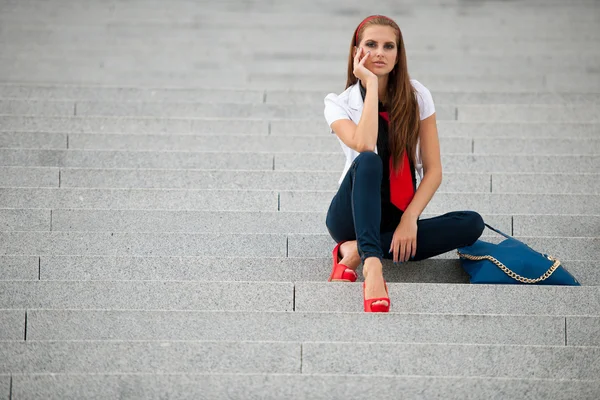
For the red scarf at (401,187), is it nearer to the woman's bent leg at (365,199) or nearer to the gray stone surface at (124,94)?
the woman's bent leg at (365,199)

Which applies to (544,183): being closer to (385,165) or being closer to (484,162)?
(484,162)

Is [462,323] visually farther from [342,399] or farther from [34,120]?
[34,120]

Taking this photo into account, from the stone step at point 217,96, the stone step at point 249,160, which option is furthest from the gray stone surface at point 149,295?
the stone step at point 217,96

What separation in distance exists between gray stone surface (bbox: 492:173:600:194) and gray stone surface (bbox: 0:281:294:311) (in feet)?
5.97

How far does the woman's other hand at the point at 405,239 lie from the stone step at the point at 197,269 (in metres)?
0.22

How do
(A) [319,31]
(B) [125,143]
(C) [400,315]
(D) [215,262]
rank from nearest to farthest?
(C) [400,315] < (D) [215,262] < (B) [125,143] < (A) [319,31]

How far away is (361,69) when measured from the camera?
398 cm

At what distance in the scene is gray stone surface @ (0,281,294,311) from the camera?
3.69 meters

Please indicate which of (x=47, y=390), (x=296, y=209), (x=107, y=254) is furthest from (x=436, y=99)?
(x=47, y=390)

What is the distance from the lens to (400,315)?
348cm

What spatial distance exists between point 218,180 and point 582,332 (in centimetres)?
222

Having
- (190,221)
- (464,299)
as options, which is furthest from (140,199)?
(464,299)

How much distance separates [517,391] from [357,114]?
140 cm

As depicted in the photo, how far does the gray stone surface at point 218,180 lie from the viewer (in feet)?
16.5
